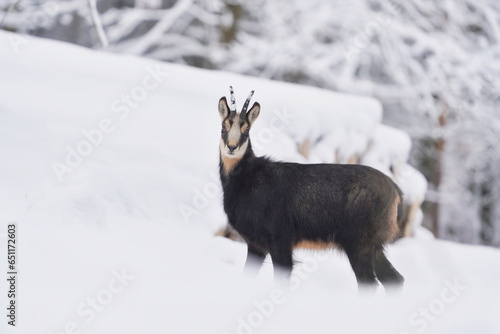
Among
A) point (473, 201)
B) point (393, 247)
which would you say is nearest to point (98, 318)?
point (393, 247)

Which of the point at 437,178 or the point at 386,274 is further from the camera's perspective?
the point at 437,178

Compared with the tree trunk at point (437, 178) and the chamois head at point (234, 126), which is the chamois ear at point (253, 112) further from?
the tree trunk at point (437, 178)

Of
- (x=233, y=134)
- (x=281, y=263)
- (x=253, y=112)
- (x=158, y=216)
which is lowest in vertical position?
(x=158, y=216)

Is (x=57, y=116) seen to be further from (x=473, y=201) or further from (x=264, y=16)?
(x=473, y=201)

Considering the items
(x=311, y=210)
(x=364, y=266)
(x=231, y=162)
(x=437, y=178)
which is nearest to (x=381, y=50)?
(x=437, y=178)

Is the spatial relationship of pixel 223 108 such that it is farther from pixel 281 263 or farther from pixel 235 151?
pixel 281 263

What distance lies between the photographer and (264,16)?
14.5m

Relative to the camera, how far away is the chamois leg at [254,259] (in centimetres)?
472

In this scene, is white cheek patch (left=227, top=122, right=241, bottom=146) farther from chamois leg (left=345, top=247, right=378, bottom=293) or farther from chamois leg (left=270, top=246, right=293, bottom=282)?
chamois leg (left=345, top=247, right=378, bottom=293)

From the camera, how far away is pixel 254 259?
478 centimetres

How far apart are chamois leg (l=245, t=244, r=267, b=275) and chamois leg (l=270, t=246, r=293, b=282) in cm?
19

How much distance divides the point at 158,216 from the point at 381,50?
8.94m

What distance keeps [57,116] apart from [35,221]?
1.96 m

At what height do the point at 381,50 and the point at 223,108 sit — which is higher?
the point at 223,108
